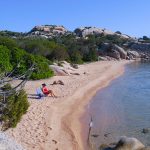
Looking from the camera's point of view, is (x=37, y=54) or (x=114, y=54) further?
(x=114, y=54)

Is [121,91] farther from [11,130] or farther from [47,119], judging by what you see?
[11,130]

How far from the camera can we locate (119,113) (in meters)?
23.2

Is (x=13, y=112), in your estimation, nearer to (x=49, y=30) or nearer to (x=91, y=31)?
(x=91, y=31)

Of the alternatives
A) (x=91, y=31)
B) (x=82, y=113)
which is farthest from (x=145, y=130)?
(x=91, y=31)

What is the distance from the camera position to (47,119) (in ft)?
63.6

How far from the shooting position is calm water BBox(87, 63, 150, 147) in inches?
718

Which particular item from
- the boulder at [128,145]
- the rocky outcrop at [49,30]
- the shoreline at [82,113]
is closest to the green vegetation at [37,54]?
the shoreline at [82,113]

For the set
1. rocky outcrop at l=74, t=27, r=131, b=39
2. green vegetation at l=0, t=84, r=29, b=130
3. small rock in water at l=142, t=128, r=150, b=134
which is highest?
rocky outcrop at l=74, t=27, r=131, b=39

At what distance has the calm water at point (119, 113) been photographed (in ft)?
59.8

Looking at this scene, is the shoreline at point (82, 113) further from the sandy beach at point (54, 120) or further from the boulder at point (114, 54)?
the boulder at point (114, 54)

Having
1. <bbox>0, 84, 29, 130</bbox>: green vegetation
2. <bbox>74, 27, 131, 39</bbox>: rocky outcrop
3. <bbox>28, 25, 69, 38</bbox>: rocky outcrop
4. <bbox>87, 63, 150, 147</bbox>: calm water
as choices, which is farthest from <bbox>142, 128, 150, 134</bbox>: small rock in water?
<bbox>28, 25, 69, 38</bbox>: rocky outcrop

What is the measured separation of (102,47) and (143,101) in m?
53.2

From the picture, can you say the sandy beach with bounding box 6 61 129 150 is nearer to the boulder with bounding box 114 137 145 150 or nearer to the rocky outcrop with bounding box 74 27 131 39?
the boulder with bounding box 114 137 145 150

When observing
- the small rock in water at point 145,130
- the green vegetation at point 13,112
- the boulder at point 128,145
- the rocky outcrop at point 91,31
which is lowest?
the small rock in water at point 145,130
